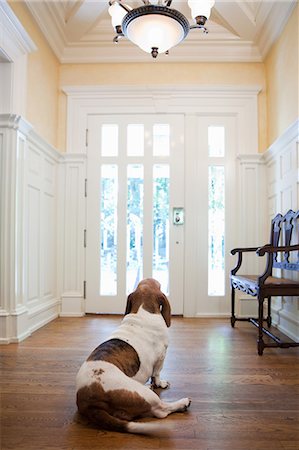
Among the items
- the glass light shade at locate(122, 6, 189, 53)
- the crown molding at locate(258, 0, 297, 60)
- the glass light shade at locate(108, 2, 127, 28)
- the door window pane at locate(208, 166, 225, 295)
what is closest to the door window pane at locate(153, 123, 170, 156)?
the door window pane at locate(208, 166, 225, 295)

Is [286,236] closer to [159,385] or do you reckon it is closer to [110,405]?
[159,385]

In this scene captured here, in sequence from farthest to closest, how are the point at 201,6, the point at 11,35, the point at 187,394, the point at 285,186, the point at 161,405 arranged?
1. the point at 285,186
2. the point at 11,35
3. the point at 201,6
4. the point at 187,394
5. the point at 161,405

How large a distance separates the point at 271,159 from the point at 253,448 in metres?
2.95

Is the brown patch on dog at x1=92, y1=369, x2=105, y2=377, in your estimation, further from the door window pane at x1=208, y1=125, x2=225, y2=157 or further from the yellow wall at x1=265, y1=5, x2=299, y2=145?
the door window pane at x1=208, y1=125, x2=225, y2=157

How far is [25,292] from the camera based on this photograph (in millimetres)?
2947

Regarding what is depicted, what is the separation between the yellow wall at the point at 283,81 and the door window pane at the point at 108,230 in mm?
1857

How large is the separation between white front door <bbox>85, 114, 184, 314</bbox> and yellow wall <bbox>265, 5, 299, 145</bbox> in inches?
40.1

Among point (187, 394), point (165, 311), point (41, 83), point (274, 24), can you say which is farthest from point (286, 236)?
point (41, 83)

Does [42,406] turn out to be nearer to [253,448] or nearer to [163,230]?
[253,448]

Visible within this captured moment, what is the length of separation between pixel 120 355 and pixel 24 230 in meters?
1.83

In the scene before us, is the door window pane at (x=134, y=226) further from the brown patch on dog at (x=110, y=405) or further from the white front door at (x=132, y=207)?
the brown patch on dog at (x=110, y=405)

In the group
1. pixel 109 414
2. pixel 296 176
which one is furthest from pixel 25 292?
pixel 296 176

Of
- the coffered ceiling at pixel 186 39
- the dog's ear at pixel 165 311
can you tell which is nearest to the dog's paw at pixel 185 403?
the dog's ear at pixel 165 311

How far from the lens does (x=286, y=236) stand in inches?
117
